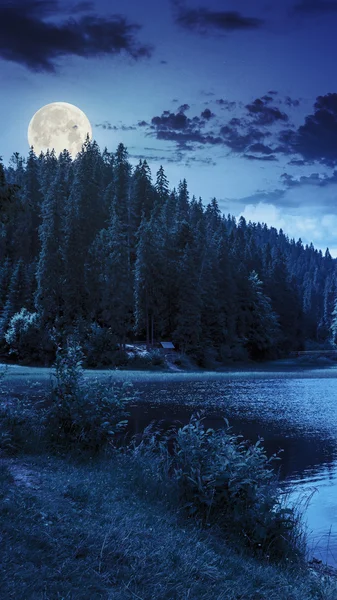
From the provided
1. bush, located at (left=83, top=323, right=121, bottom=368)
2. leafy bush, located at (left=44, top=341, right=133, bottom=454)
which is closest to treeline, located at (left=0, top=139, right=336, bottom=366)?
bush, located at (left=83, top=323, right=121, bottom=368)

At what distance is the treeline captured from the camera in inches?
2653

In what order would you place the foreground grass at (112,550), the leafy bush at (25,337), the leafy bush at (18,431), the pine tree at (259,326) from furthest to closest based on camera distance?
the pine tree at (259,326) < the leafy bush at (25,337) < the leafy bush at (18,431) < the foreground grass at (112,550)

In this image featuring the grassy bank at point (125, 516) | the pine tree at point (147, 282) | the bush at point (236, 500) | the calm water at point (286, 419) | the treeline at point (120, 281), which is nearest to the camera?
the grassy bank at point (125, 516)

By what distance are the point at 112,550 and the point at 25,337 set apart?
196ft

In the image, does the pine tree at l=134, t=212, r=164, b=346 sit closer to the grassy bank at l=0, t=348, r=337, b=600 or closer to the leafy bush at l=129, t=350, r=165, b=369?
the leafy bush at l=129, t=350, r=165, b=369

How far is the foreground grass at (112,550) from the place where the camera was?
527 centimetres

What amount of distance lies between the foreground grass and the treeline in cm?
4809

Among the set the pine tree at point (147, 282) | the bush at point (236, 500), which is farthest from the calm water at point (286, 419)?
the pine tree at point (147, 282)

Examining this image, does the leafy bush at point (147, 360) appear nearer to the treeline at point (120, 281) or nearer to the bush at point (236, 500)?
the treeline at point (120, 281)

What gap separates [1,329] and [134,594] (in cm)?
6682

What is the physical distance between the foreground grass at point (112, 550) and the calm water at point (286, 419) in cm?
307

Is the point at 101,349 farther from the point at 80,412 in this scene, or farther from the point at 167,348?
the point at 80,412

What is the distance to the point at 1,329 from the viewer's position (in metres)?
68.8

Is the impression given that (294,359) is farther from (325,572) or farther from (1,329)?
(325,572)
